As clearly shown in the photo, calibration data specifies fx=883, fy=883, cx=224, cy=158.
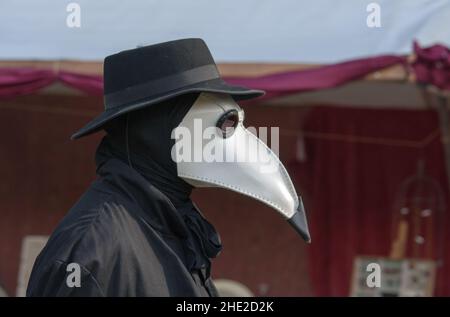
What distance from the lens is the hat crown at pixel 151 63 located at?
1.93 meters

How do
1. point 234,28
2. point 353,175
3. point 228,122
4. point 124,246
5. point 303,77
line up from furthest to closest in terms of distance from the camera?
point 353,175 → point 234,28 → point 303,77 → point 228,122 → point 124,246

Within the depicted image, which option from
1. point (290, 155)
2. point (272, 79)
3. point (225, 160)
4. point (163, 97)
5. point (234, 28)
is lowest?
point (225, 160)

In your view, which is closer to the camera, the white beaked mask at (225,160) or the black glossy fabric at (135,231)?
the black glossy fabric at (135,231)

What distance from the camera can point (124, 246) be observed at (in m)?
1.77

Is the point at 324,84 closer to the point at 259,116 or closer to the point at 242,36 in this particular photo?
the point at 242,36

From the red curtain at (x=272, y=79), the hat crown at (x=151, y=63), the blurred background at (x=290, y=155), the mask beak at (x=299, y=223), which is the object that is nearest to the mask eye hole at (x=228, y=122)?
the hat crown at (x=151, y=63)

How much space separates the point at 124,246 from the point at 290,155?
3433mm

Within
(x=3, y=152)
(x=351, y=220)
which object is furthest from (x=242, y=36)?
(x=3, y=152)

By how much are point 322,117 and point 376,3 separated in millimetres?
837

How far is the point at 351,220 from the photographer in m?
5.12

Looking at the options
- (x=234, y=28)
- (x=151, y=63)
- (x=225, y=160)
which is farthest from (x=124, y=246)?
(x=234, y=28)

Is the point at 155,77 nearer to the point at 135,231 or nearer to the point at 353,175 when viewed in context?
the point at 135,231

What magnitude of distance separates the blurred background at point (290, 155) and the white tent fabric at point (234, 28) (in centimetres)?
1

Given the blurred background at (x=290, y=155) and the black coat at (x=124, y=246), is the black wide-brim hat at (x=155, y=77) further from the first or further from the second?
the blurred background at (x=290, y=155)
